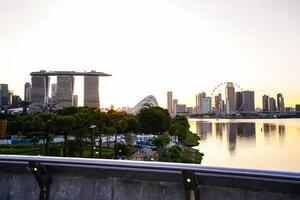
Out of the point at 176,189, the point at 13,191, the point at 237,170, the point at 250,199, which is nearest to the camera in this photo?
the point at 237,170

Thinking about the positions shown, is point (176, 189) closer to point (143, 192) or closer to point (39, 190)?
point (143, 192)

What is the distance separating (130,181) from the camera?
3695 millimetres

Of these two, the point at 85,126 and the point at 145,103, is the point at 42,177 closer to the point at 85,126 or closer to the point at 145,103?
the point at 85,126

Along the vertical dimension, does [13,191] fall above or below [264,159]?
above

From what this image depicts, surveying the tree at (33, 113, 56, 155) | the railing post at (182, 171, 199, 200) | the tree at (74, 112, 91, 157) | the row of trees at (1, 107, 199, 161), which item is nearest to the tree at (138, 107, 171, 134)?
the row of trees at (1, 107, 199, 161)

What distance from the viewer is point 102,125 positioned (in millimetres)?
54500

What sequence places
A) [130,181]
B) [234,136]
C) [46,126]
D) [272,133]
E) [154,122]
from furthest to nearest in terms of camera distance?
1. [272,133]
2. [234,136]
3. [154,122]
4. [46,126]
5. [130,181]

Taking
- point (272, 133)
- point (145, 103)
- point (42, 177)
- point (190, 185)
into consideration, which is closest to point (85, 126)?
point (42, 177)

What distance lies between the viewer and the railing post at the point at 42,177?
12.7ft

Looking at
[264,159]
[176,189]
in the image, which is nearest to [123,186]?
[176,189]

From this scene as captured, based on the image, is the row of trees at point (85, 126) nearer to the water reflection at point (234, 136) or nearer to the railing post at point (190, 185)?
the water reflection at point (234, 136)

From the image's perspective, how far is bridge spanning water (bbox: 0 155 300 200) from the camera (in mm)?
3039

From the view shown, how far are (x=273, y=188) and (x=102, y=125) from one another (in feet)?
172

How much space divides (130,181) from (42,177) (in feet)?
3.45
